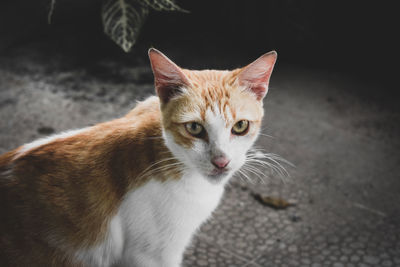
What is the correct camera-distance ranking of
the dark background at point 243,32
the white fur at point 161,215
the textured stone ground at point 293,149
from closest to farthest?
the white fur at point 161,215, the textured stone ground at point 293,149, the dark background at point 243,32

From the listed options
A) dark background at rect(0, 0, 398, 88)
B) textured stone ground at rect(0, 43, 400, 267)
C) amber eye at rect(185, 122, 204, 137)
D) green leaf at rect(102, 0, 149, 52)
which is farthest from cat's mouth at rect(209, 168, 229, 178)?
dark background at rect(0, 0, 398, 88)

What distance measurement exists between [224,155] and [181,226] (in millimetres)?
332

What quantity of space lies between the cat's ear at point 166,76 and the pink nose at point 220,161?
29 cm

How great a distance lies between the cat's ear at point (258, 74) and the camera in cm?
150

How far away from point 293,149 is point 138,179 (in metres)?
1.44

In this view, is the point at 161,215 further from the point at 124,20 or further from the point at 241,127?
the point at 124,20

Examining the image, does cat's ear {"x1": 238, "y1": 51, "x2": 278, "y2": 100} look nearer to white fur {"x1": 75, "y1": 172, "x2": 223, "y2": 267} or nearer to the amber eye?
the amber eye

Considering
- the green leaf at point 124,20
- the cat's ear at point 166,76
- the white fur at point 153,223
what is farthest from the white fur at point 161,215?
the green leaf at point 124,20

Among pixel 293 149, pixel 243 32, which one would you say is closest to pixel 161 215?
pixel 293 149

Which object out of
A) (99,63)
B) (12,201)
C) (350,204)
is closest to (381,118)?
(350,204)

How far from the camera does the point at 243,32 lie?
12.3 feet

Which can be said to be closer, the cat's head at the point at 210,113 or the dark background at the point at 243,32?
the cat's head at the point at 210,113

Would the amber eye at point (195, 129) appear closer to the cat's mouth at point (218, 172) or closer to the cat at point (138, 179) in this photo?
the cat at point (138, 179)

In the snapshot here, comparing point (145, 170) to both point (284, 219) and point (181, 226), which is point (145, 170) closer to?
point (181, 226)
